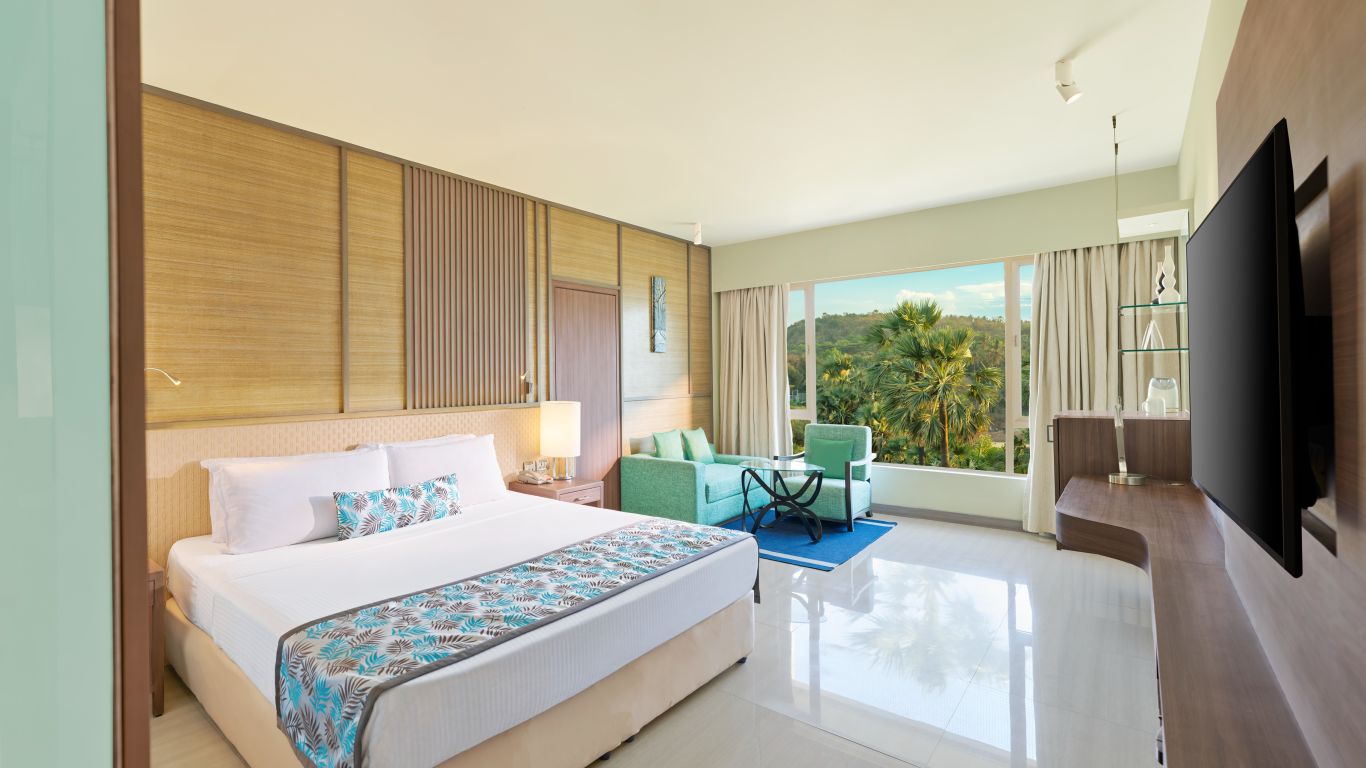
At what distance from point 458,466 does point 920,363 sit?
15.4 ft

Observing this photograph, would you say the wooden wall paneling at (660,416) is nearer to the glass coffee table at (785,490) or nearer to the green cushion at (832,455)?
the glass coffee table at (785,490)

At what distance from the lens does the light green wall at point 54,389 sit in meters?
0.40

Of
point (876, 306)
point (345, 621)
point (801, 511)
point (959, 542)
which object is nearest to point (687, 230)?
point (876, 306)

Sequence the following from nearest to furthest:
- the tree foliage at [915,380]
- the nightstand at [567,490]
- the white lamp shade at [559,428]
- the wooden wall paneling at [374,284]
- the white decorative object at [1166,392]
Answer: the white decorative object at [1166,392], the wooden wall paneling at [374,284], the nightstand at [567,490], the white lamp shade at [559,428], the tree foliage at [915,380]

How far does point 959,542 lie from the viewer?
4.98 meters

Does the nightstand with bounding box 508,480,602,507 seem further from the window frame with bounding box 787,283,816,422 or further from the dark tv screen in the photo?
the dark tv screen

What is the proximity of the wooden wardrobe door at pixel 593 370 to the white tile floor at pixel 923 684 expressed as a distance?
2091 millimetres

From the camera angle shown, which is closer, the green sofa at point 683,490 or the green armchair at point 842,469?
the green sofa at point 683,490

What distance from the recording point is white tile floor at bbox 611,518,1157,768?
7.53 ft

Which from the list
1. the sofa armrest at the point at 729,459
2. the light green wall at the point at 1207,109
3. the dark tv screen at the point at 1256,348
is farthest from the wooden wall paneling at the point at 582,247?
the dark tv screen at the point at 1256,348

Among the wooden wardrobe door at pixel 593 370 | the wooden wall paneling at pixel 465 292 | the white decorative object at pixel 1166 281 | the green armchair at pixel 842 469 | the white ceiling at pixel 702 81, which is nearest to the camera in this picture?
the white ceiling at pixel 702 81

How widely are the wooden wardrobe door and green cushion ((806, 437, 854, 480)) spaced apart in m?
1.90

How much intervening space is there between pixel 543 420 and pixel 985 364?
430cm

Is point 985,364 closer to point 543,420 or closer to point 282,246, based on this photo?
point 543,420
